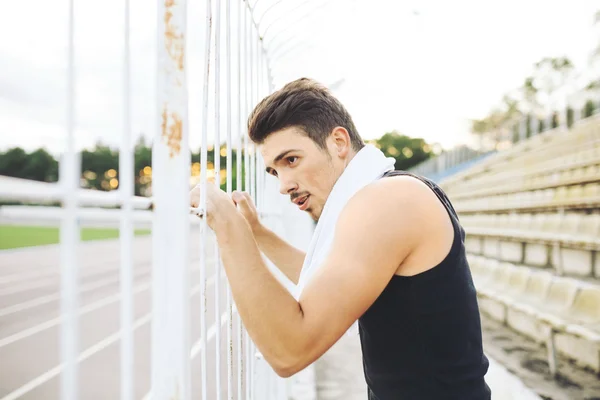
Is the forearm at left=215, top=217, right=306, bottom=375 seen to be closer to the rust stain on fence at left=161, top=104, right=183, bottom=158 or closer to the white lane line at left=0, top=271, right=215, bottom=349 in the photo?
the rust stain on fence at left=161, top=104, right=183, bottom=158

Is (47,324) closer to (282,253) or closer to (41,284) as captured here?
(41,284)

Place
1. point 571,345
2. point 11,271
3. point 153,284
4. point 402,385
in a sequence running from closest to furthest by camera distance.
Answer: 1. point 153,284
2. point 402,385
3. point 571,345
4. point 11,271

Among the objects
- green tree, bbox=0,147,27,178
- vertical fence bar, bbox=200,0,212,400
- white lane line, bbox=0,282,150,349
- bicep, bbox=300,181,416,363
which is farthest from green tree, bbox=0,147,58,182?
white lane line, bbox=0,282,150,349

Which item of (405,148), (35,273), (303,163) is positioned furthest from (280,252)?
(405,148)

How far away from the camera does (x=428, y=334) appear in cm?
111

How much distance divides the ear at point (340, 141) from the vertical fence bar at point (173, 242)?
732 mm

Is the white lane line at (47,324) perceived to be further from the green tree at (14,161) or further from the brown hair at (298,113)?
the green tree at (14,161)

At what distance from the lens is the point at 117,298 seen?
8.87 meters

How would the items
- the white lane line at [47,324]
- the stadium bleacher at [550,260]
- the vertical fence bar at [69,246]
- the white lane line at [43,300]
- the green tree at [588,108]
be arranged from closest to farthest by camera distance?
the vertical fence bar at [69,246] < the stadium bleacher at [550,260] < the white lane line at [47,324] < the white lane line at [43,300] < the green tree at [588,108]

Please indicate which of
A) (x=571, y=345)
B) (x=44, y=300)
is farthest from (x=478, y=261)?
(x=44, y=300)

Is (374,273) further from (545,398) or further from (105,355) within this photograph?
(105,355)

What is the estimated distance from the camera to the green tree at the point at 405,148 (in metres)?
51.3

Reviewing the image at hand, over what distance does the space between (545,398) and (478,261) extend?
298 cm

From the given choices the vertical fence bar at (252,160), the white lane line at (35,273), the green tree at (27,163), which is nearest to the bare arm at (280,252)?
the vertical fence bar at (252,160)
